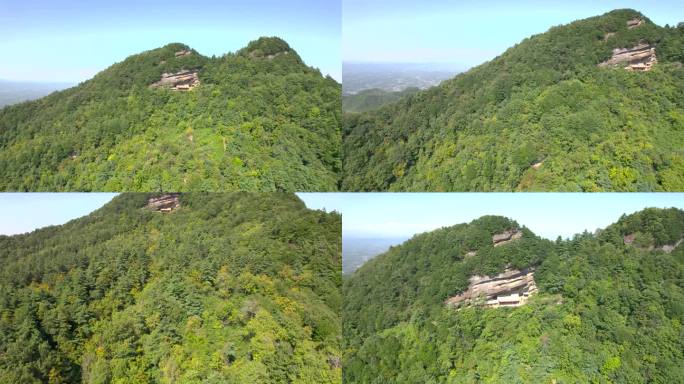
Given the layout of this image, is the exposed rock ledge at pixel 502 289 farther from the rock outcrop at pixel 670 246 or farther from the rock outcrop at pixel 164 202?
the rock outcrop at pixel 164 202

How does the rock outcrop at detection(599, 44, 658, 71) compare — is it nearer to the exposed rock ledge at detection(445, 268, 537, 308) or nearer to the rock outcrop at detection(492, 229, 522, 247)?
the rock outcrop at detection(492, 229, 522, 247)

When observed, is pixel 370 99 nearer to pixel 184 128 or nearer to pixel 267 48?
pixel 267 48

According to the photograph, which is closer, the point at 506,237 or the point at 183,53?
the point at 506,237

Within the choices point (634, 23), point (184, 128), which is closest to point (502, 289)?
point (634, 23)

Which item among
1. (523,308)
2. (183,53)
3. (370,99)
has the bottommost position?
(523,308)

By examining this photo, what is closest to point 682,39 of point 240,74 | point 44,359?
point 240,74
